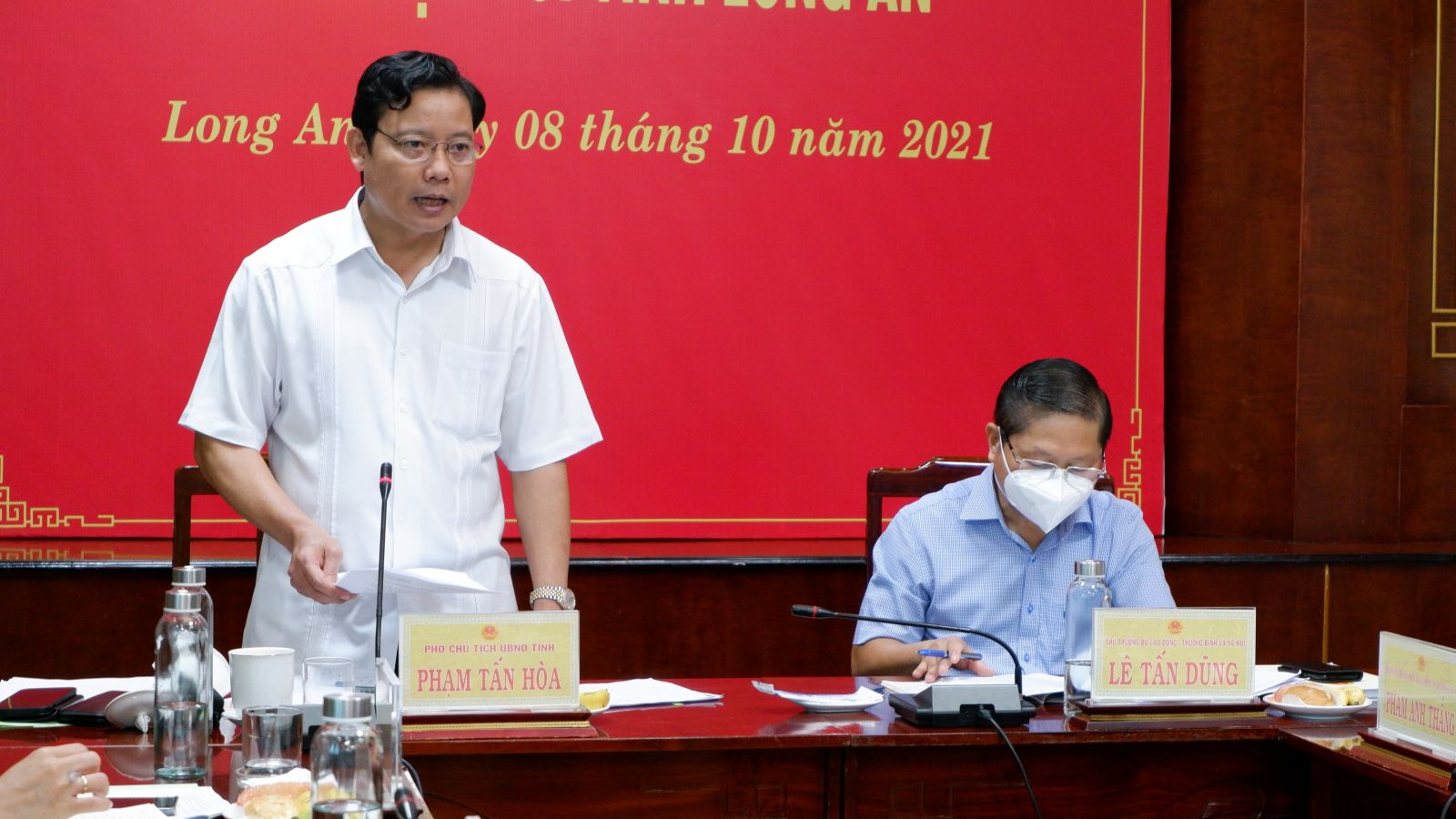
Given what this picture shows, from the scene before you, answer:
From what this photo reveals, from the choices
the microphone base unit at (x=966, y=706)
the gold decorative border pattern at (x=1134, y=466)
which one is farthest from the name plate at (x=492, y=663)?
the gold decorative border pattern at (x=1134, y=466)

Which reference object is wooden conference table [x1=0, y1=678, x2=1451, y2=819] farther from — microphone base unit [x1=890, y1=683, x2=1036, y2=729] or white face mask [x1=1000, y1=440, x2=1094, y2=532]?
white face mask [x1=1000, y1=440, x2=1094, y2=532]

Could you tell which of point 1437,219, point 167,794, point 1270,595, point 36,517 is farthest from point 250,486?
point 1437,219

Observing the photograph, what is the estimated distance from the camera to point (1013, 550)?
8.07 feet

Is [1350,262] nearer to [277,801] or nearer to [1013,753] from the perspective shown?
[1013,753]

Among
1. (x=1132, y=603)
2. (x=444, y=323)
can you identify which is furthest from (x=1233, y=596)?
(x=444, y=323)

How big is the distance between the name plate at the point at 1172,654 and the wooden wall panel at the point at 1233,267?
1.80m

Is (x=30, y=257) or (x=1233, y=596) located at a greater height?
(x=30, y=257)

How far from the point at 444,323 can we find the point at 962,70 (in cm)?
191

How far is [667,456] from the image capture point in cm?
370

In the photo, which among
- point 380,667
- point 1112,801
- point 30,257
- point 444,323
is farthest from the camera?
point 30,257

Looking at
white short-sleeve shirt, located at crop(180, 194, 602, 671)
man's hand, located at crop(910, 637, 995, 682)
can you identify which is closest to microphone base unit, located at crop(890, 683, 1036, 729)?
man's hand, located at crop(910, 637, 995, 682)

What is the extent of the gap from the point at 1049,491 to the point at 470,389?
0.89 metres

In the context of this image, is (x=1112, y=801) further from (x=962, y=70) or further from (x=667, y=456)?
(x=962, y=70)

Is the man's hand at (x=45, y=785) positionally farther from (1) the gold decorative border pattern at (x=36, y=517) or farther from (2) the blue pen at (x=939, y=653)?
(1) the gold decorative border pattern at (x=36, y=517)
